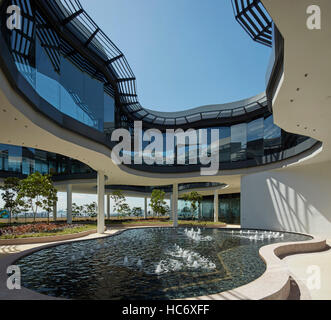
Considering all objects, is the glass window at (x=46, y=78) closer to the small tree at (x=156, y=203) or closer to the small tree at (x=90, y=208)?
the small tree at (x=156, y=203)

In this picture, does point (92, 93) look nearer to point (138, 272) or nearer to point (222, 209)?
point (138, 272)

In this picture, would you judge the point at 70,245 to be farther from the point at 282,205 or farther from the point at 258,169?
the point at 258,169

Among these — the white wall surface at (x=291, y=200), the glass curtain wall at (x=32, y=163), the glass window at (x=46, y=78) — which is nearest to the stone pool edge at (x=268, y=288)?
the glass window at (x=46, y=78)

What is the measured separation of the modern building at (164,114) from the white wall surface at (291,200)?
0.24ft

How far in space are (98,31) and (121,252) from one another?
1102 centimetres

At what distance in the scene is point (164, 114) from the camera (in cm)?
2905

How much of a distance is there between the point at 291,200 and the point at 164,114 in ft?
55.1

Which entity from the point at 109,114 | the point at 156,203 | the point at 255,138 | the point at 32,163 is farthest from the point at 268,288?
the point at 32,163

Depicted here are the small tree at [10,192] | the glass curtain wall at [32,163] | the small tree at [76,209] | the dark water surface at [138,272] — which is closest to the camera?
the dark water surface at [138,272]

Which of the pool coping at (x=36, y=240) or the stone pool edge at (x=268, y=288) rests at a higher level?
the stone pool edge at (x=268, y=288)

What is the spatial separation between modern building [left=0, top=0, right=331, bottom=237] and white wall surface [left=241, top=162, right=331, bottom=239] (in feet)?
0.24

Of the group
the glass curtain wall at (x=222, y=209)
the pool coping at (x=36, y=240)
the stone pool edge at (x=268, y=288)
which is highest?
the stone pool edge at (x=268, y=288)

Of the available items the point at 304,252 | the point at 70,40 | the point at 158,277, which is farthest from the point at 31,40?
the point at 304,252

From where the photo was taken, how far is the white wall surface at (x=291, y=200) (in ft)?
54.8
